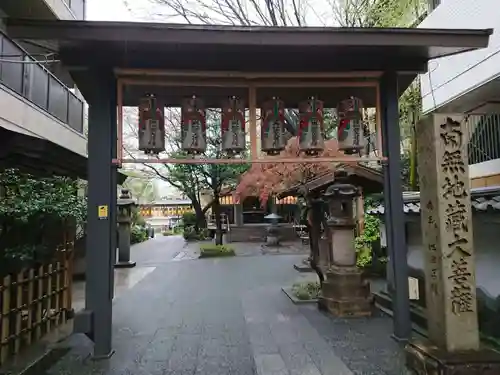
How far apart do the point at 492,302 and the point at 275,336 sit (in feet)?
11.1

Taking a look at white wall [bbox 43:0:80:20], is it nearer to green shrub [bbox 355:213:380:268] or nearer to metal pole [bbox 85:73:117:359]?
metal pole [bbox 85:73:117:359]

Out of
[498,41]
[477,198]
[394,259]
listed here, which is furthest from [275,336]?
[498,41]

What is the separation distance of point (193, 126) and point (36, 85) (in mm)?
7502

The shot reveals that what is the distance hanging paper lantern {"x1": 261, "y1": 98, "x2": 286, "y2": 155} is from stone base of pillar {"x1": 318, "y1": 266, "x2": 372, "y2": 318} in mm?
3588

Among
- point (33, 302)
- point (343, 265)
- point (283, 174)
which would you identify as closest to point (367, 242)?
point (343, 265)

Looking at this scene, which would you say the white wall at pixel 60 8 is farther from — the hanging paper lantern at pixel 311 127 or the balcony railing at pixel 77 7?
the hanging paper lantern at pixel 311 127

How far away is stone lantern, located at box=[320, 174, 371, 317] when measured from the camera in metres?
7.62

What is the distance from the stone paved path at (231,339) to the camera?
4977 millimetres

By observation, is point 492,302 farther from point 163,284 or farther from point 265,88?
point 163,284

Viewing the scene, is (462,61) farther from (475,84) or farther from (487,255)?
(487,255)

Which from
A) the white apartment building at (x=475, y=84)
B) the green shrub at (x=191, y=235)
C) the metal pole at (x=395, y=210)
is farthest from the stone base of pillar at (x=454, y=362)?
Result: the green shrub at (x=191, y=235)

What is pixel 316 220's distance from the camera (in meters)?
9.53

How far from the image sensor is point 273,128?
5.67m

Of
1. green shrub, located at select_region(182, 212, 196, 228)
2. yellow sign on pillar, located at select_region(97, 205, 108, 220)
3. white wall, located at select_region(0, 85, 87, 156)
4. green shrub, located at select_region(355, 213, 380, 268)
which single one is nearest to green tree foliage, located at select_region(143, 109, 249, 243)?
green shrub, located at select_region(182, 212, 196, 228)
